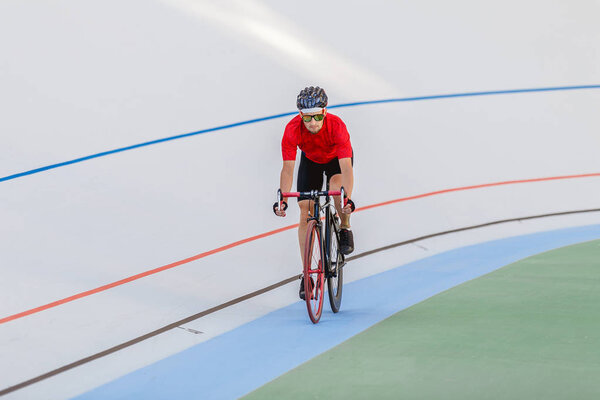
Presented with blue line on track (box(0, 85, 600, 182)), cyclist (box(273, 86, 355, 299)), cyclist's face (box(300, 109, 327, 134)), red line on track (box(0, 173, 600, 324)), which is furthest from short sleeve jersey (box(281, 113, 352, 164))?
blue line on track (box(0, 85, 600, 182))

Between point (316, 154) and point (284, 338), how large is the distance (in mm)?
1087

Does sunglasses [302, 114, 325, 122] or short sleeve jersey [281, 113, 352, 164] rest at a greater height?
sunglasses [302, 114, 325, 122]

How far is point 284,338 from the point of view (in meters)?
3.51

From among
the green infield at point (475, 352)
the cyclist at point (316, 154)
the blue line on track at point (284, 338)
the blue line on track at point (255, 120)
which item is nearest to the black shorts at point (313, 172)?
the cyclist at point (316, 154)

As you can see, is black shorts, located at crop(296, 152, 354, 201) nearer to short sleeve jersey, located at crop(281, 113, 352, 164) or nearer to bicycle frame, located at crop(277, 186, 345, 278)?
short sleeve jersey, located at crop(281, 113, 352, 164)

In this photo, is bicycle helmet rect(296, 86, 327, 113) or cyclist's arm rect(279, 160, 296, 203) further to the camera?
cyclist's arm rect(279, 160, 296, 203)

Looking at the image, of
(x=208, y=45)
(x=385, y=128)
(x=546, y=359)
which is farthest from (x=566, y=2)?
(x=546, y=359)

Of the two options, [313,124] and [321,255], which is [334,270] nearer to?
[321,255]

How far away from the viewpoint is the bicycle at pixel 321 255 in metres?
3.59

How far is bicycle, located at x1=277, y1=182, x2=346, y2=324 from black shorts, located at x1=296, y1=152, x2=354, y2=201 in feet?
0.83

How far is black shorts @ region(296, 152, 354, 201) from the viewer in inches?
165

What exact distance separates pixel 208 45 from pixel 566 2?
3.98 m

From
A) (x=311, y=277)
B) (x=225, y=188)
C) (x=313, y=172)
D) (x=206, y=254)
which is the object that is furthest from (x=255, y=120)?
(x=311, y=277)

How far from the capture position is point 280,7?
22.1 ft
